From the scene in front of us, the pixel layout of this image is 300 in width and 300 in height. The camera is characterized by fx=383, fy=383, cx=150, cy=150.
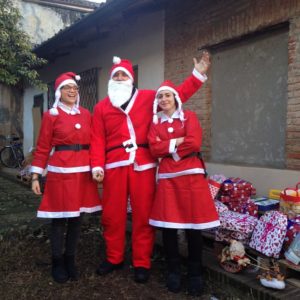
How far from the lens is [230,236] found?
3.45 meters

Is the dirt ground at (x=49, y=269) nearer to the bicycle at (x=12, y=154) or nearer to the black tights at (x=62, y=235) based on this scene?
the black tights at (x=62, y=235)

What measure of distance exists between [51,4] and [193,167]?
13.6m

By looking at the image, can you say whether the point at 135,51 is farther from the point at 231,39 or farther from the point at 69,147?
the point at 69,147

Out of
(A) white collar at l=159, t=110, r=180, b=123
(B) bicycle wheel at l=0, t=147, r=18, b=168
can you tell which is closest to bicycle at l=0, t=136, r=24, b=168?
(B) bicycle wheel at l=0, t=147, r=18, b=168

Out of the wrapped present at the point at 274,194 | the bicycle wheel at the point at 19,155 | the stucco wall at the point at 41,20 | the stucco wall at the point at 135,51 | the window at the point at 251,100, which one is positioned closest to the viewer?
the wrapped present at the point at 274,194

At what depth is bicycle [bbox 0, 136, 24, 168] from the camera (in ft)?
39.9

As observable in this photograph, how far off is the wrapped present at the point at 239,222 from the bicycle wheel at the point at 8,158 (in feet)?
32.8

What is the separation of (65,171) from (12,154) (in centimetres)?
1002

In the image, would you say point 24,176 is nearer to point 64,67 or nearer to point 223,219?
point 64,67

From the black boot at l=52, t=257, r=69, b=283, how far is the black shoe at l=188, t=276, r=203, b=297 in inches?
42.2

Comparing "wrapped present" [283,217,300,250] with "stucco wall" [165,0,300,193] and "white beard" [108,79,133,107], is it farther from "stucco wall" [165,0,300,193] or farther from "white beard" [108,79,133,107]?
"white beard" [108,79,133,107]

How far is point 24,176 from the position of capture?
8.36 meters

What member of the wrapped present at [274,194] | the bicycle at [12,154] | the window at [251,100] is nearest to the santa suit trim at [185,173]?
the wrapped present at [274,194]

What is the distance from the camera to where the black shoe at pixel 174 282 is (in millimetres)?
3066
